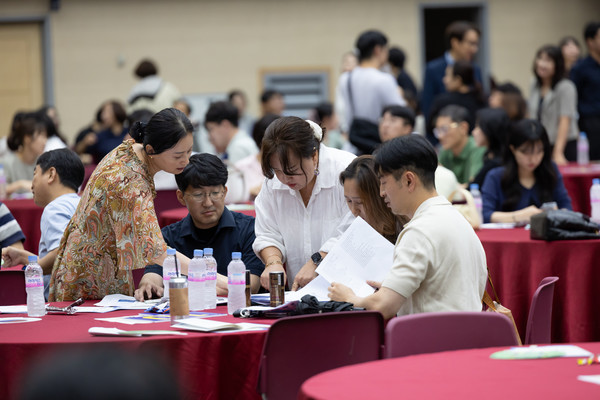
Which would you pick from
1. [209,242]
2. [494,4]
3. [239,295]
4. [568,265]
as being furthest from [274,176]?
[494,4]

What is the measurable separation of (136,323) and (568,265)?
2.29 meters

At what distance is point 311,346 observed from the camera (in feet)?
8.94

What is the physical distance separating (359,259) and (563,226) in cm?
154

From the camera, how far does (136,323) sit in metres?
3.06

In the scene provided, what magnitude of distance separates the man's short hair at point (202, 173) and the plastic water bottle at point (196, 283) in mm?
719

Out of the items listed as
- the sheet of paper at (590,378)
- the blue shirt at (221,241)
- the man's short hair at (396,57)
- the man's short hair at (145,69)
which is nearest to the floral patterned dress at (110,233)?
the blue shirt at (221,241)

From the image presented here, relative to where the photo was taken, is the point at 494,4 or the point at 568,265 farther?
the point at 494,4

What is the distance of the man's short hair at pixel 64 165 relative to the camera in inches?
174

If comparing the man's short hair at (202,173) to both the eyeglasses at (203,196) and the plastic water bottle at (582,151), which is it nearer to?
the eyeglasses at (203,196)

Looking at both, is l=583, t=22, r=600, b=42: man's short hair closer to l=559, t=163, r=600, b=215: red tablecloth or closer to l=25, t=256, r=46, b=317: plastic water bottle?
l=559, t=163, r=600, b=215: red tablecloth

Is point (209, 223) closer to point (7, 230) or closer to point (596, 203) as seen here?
point (7, 230)

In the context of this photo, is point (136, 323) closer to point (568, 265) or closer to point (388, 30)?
point (568, 265)

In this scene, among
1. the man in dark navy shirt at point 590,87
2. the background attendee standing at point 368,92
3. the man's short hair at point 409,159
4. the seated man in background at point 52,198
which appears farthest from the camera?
the man in dark navy shirt at point 590,87

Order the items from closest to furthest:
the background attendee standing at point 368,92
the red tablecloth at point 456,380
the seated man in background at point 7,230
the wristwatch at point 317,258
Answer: the red tablecloth at point 456,380
the wristwatch at point 317,258
the seated man in background at point 7,230
the background attendee standing at point 368,92
